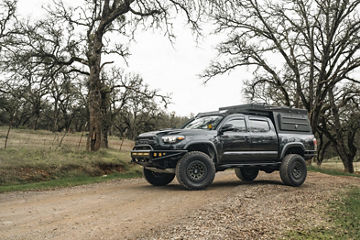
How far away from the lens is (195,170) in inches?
335

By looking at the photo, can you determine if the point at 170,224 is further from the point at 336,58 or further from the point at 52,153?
the point at 336,58

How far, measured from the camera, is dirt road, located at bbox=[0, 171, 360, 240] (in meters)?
5.00

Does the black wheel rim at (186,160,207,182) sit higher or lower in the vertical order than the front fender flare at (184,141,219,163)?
lower

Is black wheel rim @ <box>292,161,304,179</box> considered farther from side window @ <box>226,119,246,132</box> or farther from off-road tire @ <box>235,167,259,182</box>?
side window @ <box>226,119,246,132</box>

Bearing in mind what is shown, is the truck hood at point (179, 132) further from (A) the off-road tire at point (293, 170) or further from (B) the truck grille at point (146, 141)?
(A) the off-road tire at point (293, 170)

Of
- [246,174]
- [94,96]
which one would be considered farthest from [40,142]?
[246,174]

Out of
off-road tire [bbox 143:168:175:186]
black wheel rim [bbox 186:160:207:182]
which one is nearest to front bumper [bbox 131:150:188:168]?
black wheel rim [bbox 186:160:207:182]

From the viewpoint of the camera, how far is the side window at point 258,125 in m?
9.72

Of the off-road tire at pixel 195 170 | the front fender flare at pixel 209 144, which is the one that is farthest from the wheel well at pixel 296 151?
the off-road tire at pixel 195 170

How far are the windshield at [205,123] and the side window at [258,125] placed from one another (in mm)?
1012

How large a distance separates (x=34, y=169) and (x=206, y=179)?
748 cm

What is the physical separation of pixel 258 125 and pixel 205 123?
166 cm

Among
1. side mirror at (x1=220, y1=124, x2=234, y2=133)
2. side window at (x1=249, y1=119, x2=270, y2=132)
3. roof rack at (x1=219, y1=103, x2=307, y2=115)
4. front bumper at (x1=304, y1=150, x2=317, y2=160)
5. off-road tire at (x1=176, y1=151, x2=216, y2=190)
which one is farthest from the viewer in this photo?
front bumper at (x1=304, y1=150, x2=317, y2=160)

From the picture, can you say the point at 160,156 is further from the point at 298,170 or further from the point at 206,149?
the point at 298,170
